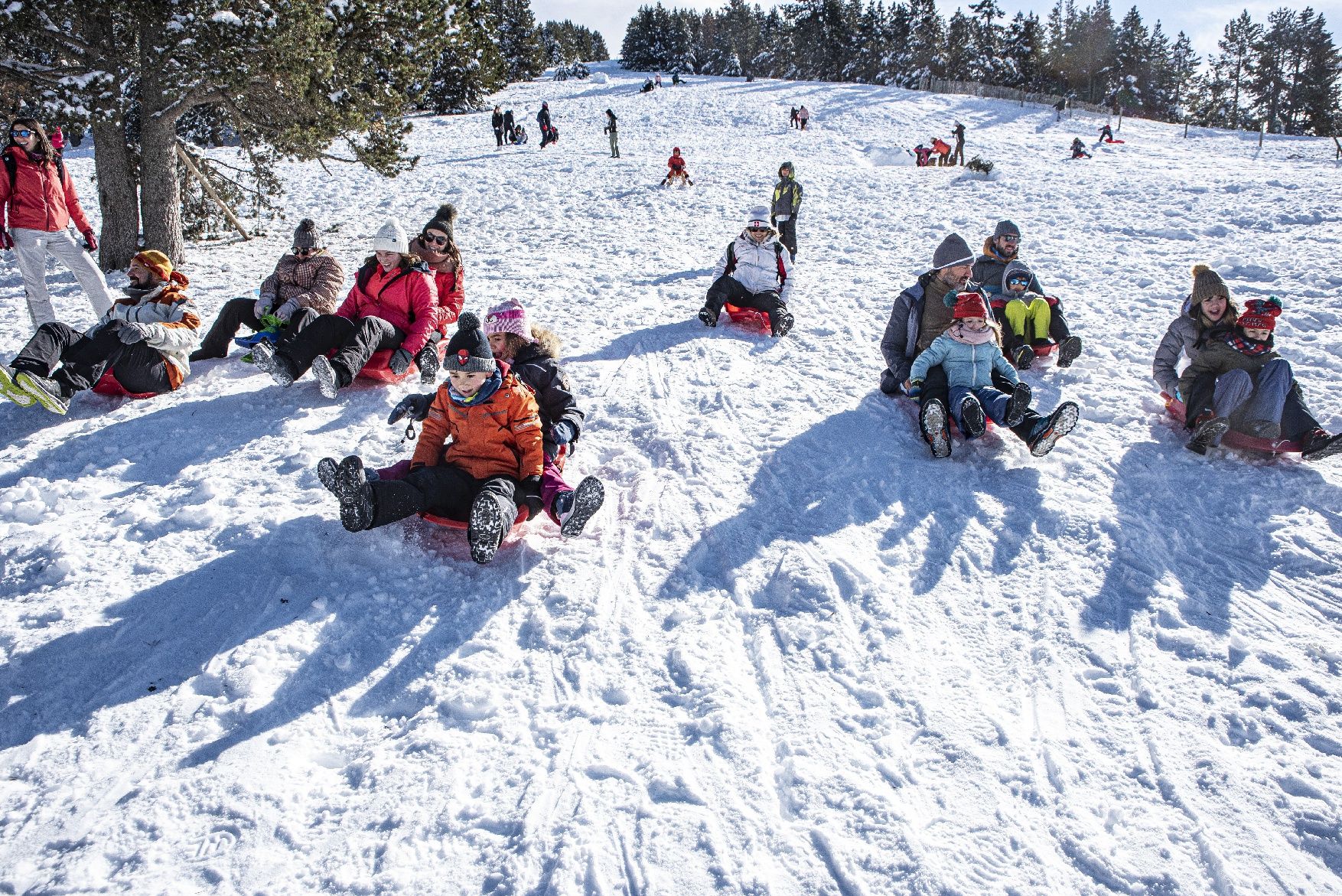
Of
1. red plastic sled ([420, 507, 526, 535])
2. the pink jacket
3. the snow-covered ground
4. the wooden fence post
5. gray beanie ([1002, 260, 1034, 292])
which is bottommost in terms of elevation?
the snow-covered ground

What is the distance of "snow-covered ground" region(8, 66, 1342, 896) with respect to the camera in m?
2.32

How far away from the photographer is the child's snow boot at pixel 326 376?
5016 mm

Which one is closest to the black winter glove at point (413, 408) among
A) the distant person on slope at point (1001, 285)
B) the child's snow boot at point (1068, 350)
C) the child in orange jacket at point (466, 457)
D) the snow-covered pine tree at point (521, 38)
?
the child in orange jacket at point (466, 457)

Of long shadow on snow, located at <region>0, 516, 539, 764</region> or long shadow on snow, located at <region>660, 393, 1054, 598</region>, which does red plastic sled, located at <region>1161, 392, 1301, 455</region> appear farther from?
long shadow on snow, located at <region>0, 516, 539, 764</region>

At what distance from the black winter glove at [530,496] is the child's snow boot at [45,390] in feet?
10.6

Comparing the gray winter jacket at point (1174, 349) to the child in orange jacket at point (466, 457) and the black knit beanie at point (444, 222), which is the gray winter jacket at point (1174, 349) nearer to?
the child in orange jacket at point (466, 457)

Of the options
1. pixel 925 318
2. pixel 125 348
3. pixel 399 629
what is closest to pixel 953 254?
pixel 925 318

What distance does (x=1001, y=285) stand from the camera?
6621mm

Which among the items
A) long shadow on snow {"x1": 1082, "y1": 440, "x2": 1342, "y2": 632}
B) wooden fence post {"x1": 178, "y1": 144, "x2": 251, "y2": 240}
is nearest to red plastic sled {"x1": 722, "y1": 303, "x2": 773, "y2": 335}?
long shadow on snow {"x1": 1082, "y1": 440, "x2": 1342, "y2": 632}

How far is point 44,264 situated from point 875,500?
6901 millimetres

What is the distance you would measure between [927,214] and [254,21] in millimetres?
10839

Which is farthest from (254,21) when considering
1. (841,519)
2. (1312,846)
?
(1312,846)

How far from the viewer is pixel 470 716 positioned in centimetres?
284

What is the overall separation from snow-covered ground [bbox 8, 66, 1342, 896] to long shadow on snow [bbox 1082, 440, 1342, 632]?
23mm
